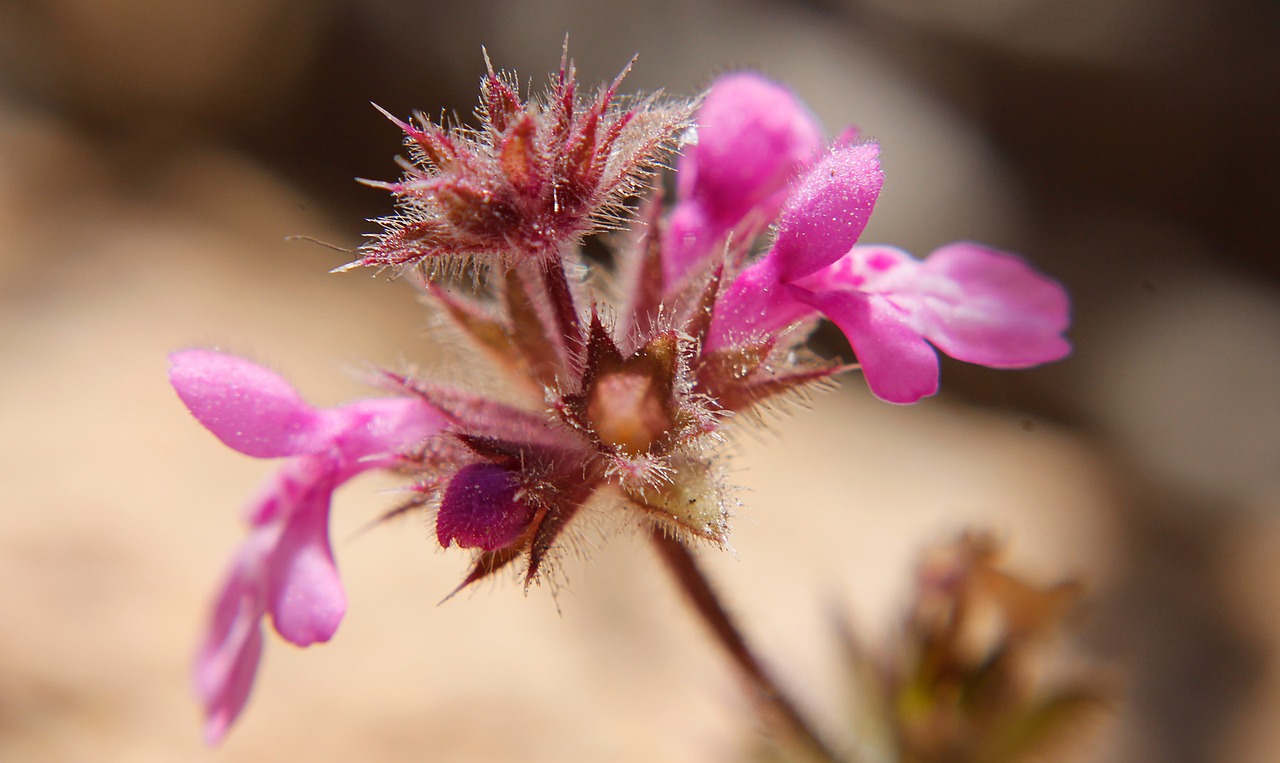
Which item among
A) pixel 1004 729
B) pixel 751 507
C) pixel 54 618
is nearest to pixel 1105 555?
pixel 751 507

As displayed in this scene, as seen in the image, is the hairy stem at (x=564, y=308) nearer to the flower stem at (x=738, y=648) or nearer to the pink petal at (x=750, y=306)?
the pink petal at (x=750, y=306)

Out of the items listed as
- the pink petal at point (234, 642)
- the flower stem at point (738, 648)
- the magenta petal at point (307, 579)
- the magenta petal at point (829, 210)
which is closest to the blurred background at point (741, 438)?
the flower stem at point (738, 648)

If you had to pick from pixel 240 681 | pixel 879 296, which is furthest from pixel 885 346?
pixel 240 681

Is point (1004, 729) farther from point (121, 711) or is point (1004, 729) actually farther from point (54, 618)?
point (54, 618)

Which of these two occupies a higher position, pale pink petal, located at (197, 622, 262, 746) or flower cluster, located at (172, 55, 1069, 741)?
flower cluster, located at (172, 55, 1069, 741)

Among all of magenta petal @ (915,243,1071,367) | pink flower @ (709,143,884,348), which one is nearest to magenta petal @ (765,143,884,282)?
pink flower @ (709,143,884,348)

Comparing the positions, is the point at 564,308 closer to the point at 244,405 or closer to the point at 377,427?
the point at 377,427

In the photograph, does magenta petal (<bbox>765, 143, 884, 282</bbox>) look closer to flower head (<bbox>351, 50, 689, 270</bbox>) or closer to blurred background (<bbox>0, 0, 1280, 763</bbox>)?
flower head (<bbox>351, 50, 689, 270</bbox>)

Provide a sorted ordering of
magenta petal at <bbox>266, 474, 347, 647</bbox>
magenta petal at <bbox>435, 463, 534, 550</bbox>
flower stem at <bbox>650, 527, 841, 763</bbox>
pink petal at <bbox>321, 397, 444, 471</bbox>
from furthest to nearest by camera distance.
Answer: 1. flower stem at <bbox>650, 527, 841, 763</bbox>
2. pink petal at <bbox>321, 397, 444, 471</bbox>
3. magenta petal at <bbox>266, 474, 347, 647</bbox>
4. magenta petal at <bbox>435, 463, 534, 550</bbox>
